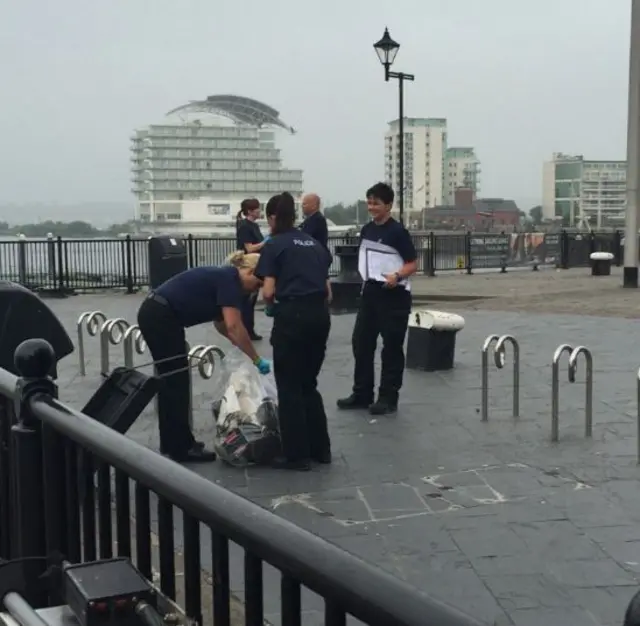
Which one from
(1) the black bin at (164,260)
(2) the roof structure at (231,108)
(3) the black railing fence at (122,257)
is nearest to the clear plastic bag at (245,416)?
(1) the black bin at (164,260)

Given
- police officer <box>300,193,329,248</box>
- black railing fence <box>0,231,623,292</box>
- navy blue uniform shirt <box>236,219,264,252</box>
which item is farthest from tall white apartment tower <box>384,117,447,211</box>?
police officer <box>300,193,329,248</box>

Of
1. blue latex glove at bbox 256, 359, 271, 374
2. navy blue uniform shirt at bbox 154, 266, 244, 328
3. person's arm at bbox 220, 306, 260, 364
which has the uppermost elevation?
navy blue uniform shirt at bbox 154, 266, 244, 328

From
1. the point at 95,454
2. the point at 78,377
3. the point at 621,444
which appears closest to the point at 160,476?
the point at 95,454

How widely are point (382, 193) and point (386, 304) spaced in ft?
2.94

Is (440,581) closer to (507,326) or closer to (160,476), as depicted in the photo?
(160,476)

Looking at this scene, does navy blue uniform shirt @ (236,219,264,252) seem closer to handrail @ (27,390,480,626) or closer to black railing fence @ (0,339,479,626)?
black railing fence @ (0,339,479,626)

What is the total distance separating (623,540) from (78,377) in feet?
21.6

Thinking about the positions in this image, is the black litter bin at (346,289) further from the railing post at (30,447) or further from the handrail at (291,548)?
the handrail at (291,548)

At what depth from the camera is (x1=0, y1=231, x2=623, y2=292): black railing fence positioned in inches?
824

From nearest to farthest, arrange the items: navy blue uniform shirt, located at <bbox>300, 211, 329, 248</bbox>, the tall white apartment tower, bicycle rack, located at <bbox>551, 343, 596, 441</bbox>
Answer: bicycle rack, located at <bbox>551, 343, 596, 441</bbox> < navy blue uniform shirt, located at <bbox>300, 211, 329, 248</bbox> < the tall white apartment tower

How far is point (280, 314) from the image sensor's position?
19.5ft

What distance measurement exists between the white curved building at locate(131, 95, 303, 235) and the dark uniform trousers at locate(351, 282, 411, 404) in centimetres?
5767

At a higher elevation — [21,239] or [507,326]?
[21,239]

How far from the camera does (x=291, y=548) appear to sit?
1763mm
